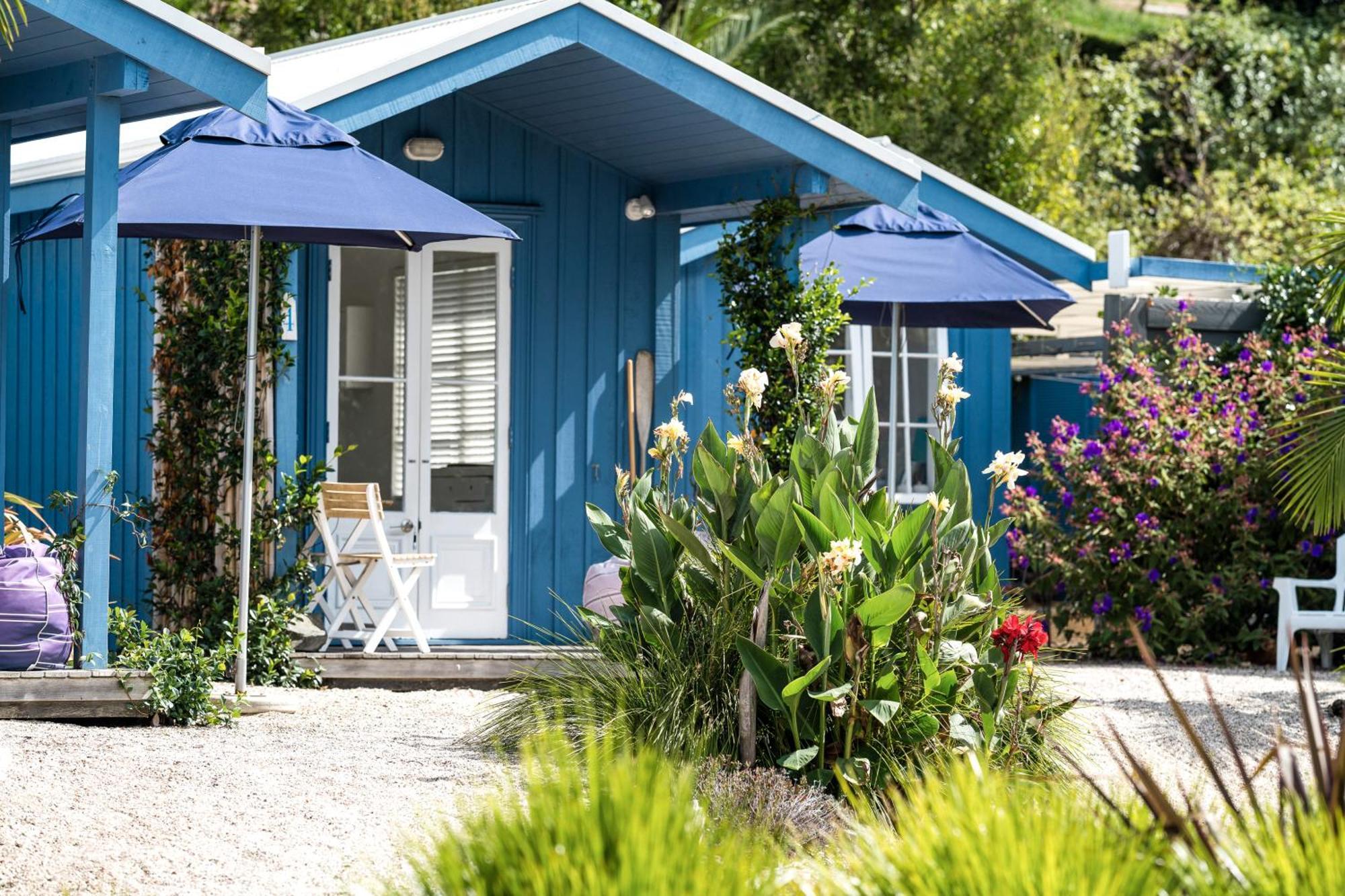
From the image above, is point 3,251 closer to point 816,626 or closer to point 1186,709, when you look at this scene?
point 816,626

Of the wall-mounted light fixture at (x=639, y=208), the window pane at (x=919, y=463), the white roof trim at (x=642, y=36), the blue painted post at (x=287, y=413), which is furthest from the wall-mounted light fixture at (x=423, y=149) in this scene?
the window pane at (x=919, y=463)

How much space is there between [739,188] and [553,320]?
127 cm

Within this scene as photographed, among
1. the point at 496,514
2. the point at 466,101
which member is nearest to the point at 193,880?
the point at 496,514

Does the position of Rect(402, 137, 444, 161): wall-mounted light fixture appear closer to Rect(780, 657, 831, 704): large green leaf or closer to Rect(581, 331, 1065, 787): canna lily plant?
Rect(581, 331, 1065, 787): canna lily plant

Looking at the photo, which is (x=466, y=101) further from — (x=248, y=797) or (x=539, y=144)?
(x=248, y=797)

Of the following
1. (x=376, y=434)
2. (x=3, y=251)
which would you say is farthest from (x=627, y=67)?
(x=3, y=251)

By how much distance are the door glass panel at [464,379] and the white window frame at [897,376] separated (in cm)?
261

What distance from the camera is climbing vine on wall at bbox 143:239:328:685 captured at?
7309 mm

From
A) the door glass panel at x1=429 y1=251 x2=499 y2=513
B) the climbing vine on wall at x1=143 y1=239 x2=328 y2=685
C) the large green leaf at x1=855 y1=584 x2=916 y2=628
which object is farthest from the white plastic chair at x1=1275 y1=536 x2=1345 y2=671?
the climbing vine on wall at x1=143 y1=239 x2=328 y2=685

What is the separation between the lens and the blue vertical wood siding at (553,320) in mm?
9031

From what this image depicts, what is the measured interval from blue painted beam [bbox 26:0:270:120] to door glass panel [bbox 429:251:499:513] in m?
2.74

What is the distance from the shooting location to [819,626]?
4.88 m

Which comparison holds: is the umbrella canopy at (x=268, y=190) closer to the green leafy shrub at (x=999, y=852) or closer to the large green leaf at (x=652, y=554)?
the large green leaf at (x=652, y=554)

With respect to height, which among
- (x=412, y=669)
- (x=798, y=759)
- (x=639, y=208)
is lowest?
(x=412, y=669)
